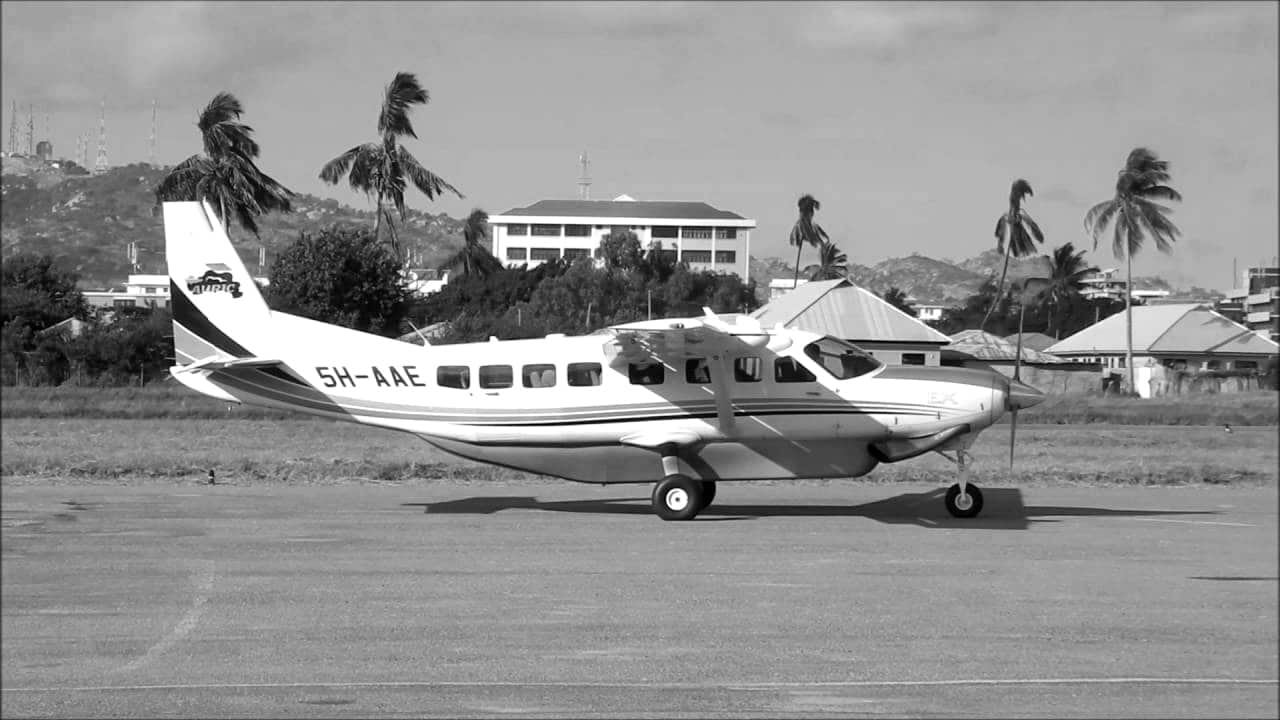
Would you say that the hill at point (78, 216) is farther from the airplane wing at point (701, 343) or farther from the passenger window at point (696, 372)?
the passenger window at point (696, 372)

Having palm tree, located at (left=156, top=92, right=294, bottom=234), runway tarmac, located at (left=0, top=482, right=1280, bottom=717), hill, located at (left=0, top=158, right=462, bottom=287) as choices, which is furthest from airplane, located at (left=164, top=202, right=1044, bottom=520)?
palm tree, located at (left=156, top=92, right=294, bottom=234)

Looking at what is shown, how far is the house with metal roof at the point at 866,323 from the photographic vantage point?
169 ft

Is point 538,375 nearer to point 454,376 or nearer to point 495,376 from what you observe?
point 495,376

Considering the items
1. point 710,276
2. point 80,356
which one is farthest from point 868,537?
point 710,276

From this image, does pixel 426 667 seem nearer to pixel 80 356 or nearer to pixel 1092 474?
pixel 1092 474

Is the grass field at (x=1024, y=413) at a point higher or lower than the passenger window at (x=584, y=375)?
lower

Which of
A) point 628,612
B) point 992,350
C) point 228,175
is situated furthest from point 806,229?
point 628,612

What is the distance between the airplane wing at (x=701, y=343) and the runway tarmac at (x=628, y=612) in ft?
5.75

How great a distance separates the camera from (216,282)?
17.9 metres

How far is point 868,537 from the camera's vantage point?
14.6 metres

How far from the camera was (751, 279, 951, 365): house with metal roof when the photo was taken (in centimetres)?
5147

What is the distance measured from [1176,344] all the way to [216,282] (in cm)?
5121

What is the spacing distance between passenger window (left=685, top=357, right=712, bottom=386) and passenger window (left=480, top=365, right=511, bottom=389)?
235cm

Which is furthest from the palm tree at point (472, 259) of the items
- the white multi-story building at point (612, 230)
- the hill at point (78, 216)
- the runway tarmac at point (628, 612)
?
the runway tarmac at point (628, 612)
